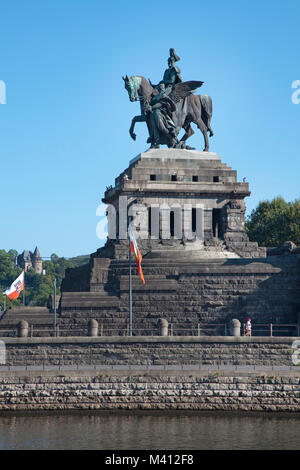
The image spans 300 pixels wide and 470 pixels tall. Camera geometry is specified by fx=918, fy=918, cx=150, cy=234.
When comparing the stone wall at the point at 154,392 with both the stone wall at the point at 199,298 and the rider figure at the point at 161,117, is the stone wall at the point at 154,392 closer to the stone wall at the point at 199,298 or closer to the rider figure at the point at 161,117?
the stone wall at the point at 199,298

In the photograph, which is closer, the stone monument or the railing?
the railing

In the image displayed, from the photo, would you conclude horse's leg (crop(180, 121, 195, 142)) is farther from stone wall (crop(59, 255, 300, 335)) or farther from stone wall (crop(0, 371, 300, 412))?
stone wall (crop(0, 371, 300, 412))

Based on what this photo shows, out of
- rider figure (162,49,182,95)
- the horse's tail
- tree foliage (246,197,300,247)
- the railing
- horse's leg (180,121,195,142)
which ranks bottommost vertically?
the railing

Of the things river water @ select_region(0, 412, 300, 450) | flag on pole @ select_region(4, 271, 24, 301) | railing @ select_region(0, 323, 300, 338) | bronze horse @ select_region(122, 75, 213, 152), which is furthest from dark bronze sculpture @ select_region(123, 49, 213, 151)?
river water @ select_region(0, 412, 300, 450)

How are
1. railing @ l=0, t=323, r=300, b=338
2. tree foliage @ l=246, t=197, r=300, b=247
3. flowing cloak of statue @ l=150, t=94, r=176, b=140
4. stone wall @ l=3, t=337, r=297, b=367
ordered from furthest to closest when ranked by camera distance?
tree foliage @ l=246, t=197, r=300, b=247, flowing cloak of statue @ l=150, t=94, r=176, b=140, railing @ l=0, t=323, r=300, b=338, stone wall @ l=3, t=337, r=297, b=367

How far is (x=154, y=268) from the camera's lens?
50.7m

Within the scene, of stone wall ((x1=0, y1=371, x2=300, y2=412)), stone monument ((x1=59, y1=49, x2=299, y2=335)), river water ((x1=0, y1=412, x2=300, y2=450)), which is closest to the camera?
river water ((x1=0, y1=412, x2=300, y2=450))

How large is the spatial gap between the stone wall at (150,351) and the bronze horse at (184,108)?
20277 millimetres

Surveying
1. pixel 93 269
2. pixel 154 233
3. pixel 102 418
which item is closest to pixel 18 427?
pixel 102 418

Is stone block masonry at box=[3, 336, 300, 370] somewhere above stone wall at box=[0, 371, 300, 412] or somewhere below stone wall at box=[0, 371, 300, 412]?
above

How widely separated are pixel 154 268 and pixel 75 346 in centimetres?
843

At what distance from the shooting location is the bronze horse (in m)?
60.3

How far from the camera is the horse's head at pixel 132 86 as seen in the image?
60125 millimetres
